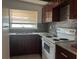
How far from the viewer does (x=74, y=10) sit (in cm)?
170

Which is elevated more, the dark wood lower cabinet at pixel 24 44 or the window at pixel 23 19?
the window at pixel 23 19

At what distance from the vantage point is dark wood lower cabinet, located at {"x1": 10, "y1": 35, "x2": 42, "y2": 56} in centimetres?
366

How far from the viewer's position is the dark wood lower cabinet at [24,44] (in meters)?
3.66

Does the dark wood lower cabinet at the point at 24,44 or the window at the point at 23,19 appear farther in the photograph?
the window at the point at 23,19

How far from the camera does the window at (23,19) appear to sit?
13.9 feet

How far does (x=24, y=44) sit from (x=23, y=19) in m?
1.19

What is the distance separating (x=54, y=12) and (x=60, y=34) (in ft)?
2.27

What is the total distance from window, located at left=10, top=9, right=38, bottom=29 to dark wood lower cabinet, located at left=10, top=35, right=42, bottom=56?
78 cm

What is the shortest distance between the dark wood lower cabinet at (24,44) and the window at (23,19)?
78 centimetres

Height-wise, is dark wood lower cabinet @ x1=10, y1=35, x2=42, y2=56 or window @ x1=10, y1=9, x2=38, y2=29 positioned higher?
window @ x1=10, y1=9, x2=38, y2=29

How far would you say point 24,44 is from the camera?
149 inches

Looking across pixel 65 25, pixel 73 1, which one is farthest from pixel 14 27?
pixel 73 1

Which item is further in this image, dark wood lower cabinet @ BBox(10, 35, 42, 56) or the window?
the window

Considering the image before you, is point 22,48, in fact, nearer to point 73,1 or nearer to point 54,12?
point 54,12
